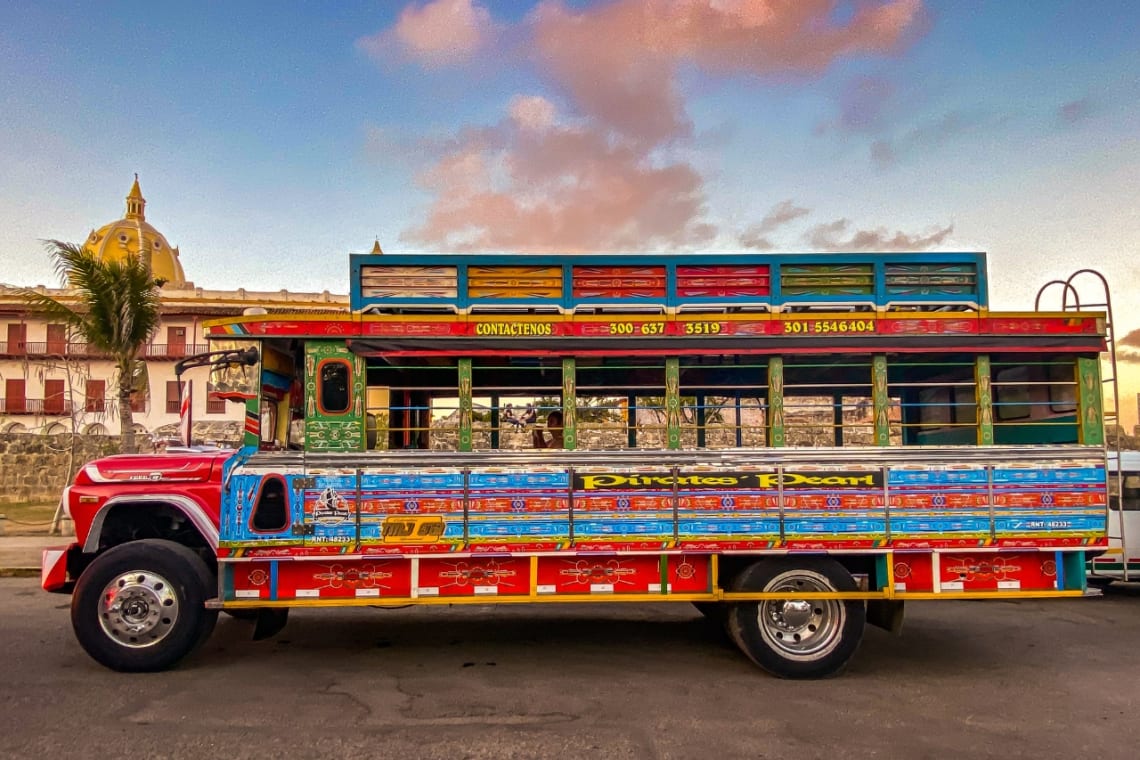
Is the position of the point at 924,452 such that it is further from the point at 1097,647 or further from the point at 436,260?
the point at 436,260

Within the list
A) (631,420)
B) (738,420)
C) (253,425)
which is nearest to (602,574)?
(631,420)

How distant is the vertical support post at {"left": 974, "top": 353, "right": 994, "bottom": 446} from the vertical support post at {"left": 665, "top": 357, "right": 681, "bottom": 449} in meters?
2.59

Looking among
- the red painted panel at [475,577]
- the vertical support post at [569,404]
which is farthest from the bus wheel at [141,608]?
the vertical support post at [569,404]

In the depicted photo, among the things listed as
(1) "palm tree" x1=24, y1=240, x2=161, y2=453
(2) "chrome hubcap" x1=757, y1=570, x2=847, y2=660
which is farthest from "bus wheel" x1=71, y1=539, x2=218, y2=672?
(1) "palm tree" x1=24, y1=240, x2=161, y2=453

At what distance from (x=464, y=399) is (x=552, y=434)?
0.85m

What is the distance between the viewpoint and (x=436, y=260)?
6984mm

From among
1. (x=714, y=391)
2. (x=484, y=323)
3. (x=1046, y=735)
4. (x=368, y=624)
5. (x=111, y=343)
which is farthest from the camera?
(x=111, y=343)

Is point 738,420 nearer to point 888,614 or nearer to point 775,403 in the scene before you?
point 775,403

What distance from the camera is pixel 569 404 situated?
691cm

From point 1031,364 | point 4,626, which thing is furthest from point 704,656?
point 4,626

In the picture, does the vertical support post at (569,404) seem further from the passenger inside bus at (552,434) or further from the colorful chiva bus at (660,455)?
the passenger inside bus at (552,434)

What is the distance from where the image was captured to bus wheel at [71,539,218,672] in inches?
254

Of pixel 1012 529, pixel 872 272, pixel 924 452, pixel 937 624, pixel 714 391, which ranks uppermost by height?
pixel 872 272

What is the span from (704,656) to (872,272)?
12.4 ft
